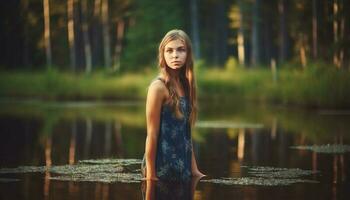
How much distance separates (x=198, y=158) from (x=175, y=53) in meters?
5.35

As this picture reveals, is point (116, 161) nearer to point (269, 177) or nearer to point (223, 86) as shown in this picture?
point (269, 177)

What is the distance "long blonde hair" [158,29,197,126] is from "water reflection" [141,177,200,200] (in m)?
0.72

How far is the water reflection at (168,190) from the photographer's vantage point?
32.2ft

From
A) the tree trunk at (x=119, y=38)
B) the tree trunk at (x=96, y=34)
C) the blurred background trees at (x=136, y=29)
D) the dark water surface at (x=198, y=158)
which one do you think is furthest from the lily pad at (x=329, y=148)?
the tree trunk at (x=119, y=38)

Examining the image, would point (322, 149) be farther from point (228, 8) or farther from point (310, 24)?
point (228, 8)

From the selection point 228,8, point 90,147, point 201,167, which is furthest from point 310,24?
point 201,167

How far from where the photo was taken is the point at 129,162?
14523mm

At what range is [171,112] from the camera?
1054 centimetres

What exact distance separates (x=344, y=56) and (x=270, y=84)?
3.42 meters

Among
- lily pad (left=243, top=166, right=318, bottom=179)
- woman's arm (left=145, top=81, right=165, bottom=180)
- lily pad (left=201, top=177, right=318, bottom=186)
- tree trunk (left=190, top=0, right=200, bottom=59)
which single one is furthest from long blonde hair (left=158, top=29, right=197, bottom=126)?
tree trunk (left=190, top=0, right=200, bottom=59)

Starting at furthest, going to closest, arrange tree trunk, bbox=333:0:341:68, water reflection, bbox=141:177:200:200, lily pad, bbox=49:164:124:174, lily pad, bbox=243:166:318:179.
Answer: tree trunk, bbox=333:0:341:68
lily pad, bbox=49:164:124:174
lily pad, bbox=243:166:318:179
water reflection, bbox=141:177:200:200

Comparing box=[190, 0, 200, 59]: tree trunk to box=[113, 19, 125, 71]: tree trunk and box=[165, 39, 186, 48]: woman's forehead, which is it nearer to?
box=[113, 19, 125, 71]: tree trunk

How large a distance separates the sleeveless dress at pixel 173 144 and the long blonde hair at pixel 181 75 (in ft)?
0.19

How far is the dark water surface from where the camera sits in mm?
10633
